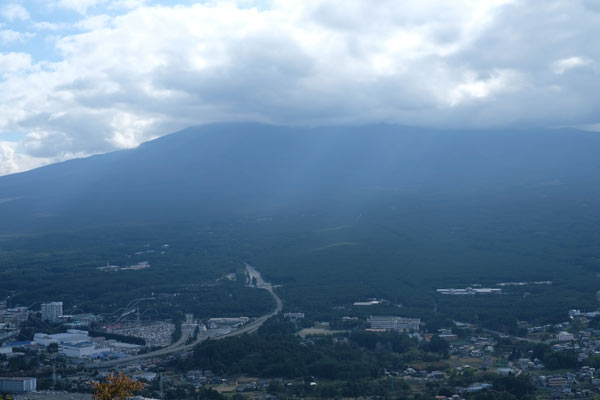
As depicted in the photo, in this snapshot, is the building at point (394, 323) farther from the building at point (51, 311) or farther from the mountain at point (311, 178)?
the mountain at point (311, 178)

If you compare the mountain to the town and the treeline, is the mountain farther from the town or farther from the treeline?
the treeline

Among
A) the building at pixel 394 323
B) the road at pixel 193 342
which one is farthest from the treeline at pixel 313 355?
the building at pixel 394 323

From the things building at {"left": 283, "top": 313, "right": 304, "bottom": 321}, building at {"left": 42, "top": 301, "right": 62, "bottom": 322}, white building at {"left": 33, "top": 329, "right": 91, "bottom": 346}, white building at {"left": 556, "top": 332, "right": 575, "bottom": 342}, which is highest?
building at {"left": 42, "top": 301, "right": 62, "bottom": 322}

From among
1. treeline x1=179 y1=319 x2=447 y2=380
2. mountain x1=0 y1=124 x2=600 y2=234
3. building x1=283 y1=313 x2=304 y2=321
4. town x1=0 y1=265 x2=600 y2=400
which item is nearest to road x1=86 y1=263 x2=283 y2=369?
town x1=0 y1=265 x2=600 y2=400

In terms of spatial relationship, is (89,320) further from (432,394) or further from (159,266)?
(432,394)

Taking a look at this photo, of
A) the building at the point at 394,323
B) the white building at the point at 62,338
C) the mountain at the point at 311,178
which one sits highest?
the mountain at the point at 311,178
